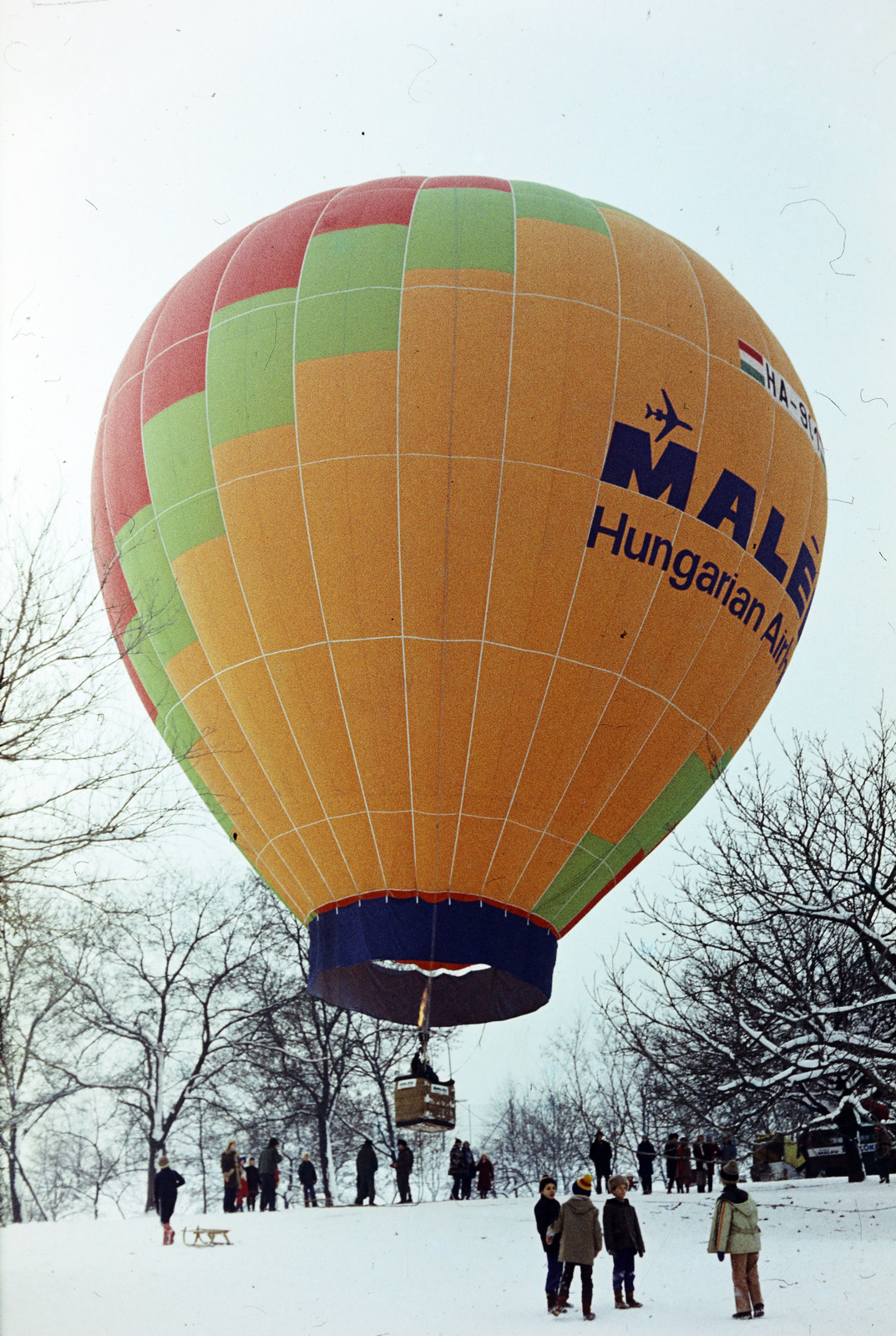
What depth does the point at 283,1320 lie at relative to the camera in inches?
308

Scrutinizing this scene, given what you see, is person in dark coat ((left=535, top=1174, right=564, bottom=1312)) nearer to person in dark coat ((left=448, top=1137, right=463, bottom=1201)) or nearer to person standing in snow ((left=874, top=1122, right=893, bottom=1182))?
person standing in snow ((left=874, top=1122, right=893, bottom=1182))

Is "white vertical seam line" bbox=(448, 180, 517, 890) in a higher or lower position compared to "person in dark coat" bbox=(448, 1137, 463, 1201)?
higher

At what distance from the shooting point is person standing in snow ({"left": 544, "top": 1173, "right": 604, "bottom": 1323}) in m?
8.14

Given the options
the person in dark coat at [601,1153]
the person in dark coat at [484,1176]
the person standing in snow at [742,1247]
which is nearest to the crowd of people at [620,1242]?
the person standing in snow at [742,1247]

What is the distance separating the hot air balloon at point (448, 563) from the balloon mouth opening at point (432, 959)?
26mm

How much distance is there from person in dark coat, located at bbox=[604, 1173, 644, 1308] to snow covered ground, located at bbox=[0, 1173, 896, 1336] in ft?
0.53

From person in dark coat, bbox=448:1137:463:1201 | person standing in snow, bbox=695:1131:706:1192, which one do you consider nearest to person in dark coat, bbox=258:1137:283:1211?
person in dark coat, bbox=448:1137:463:1201

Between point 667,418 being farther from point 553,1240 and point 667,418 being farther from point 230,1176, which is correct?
point 230,1176

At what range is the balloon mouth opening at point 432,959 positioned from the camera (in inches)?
432

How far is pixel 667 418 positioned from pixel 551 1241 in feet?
22.1

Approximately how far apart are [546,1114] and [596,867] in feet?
158

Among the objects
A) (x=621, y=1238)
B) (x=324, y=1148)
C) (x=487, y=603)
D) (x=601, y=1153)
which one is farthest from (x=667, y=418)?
(x=324, y=1148)

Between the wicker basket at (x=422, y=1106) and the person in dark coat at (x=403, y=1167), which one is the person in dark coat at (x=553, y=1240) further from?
the person in dark coat at (x=403, y=1167)

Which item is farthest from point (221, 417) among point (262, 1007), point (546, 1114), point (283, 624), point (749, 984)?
point (546, 1114)
